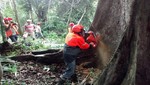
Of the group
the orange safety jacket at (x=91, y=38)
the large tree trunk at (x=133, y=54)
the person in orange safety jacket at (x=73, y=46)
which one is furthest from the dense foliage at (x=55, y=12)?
the large tree trunk at (x=133, y=54)

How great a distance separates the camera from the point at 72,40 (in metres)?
9.31

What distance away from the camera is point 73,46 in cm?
940

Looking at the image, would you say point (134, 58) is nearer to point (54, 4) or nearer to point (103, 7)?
point (103, 7)

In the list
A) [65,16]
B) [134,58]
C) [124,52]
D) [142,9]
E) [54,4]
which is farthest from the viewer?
[54,4]

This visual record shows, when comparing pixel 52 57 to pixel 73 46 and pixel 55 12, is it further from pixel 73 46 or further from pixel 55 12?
pixel 55 12

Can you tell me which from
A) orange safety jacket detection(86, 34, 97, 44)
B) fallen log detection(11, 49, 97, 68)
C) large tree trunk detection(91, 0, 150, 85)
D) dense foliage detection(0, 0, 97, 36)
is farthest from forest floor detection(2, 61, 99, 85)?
dense foliage detection(0, 0, 97, 36)

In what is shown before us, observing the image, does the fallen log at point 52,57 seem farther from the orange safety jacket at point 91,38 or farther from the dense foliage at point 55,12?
the dense foliage at point 55,12

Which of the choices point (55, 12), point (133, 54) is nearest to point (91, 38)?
point (133, 54)

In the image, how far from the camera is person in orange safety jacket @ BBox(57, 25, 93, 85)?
926 cm

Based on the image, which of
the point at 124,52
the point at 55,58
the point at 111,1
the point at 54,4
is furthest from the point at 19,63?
the point at 54,4

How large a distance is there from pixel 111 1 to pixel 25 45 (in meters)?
4.85

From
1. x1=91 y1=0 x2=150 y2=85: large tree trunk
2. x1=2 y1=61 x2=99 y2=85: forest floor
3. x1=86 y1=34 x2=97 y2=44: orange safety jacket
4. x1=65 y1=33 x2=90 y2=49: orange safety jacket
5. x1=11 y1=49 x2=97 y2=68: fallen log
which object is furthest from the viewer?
x1=11 y1=49 x2=97 y2=68: fallen log

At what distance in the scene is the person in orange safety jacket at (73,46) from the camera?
9.26m

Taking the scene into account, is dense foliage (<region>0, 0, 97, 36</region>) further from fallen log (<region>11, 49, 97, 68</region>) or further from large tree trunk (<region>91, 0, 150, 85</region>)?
large tree trunk (<region>91, 0, 150, 85</region>)
